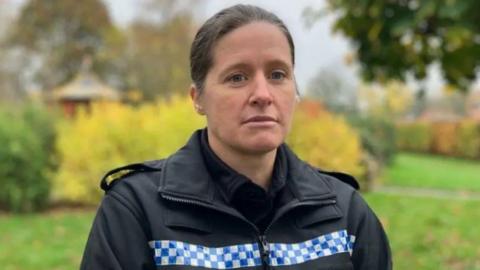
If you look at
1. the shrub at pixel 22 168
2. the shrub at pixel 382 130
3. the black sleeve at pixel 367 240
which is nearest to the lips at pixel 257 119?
the black sleeve at pixel 367 240

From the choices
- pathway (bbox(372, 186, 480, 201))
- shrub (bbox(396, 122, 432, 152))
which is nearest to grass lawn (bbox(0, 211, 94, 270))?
pathway (bbox(372, 186, 480, 201))

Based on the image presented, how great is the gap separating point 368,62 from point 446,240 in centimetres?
319

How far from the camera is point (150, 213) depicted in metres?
1.50

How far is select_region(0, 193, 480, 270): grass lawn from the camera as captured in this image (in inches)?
257

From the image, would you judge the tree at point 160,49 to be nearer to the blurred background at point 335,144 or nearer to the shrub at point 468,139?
the blurred background at point 335,144

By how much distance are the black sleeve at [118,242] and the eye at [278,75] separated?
48cm

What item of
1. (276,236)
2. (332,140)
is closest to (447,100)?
(332,140)

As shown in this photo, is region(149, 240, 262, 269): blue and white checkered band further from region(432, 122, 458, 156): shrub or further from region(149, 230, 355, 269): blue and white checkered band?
region(432, 122, 458, 156): shrub

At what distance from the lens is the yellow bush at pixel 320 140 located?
11453 millimetres

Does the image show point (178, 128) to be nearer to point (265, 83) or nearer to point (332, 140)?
point (332, 140)

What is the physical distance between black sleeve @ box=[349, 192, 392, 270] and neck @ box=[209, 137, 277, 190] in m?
0.27

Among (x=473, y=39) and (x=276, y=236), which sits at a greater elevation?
(x=473, y=39)

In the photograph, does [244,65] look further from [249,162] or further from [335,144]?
[335,144]

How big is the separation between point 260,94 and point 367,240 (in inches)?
20.7
